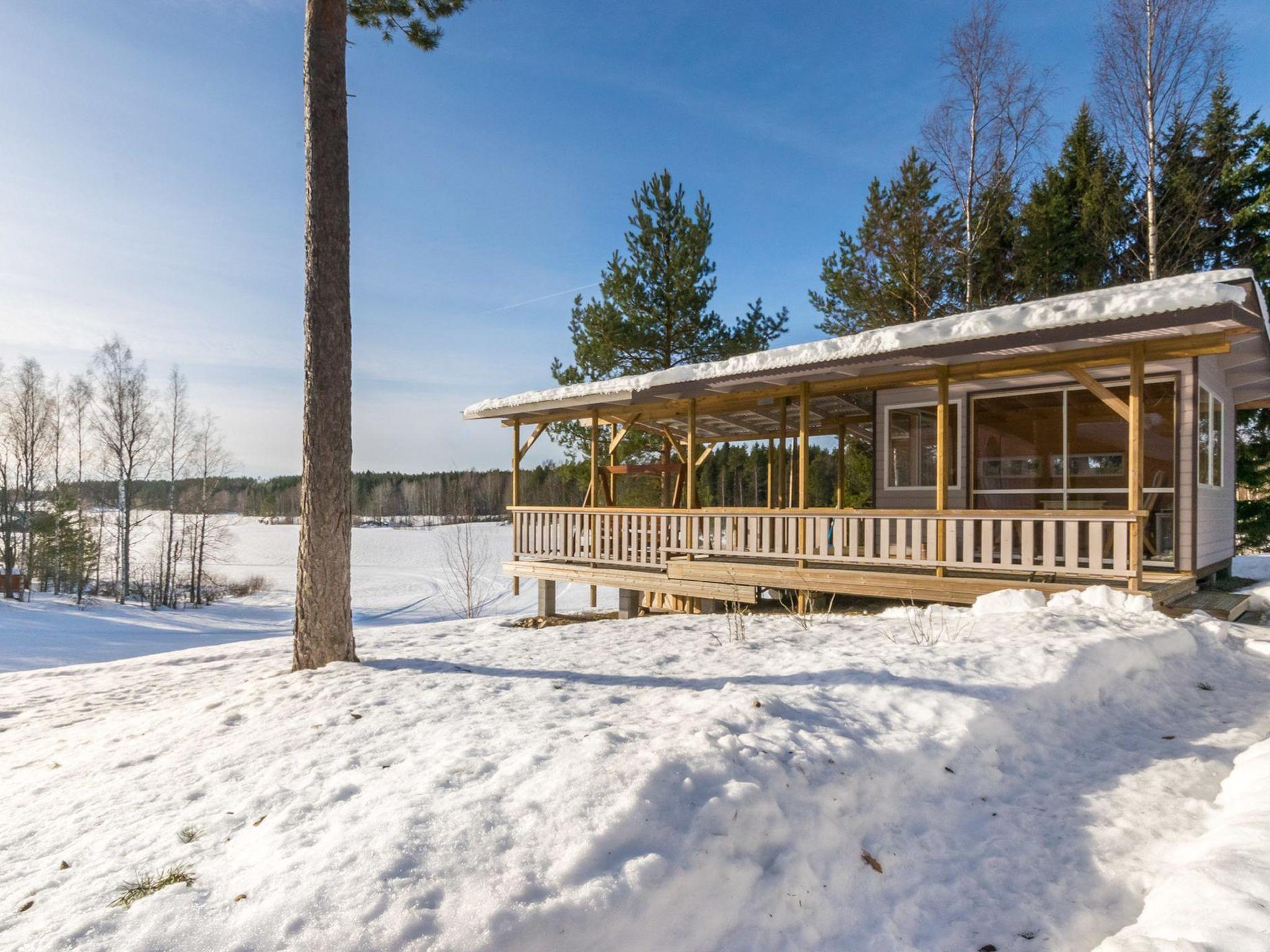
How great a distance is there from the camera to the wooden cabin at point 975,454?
19.5 feet

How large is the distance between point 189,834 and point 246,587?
31.1 m

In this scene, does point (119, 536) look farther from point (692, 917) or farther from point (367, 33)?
point (692, 917)

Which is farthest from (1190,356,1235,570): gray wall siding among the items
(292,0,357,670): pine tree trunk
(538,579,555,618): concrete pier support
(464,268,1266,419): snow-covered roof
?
(292,0,357,670): pine tree trunk

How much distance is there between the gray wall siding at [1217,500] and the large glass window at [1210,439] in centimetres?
10

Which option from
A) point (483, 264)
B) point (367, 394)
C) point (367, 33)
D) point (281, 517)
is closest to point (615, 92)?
point (483, 264)

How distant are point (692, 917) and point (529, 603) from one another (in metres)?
22.3

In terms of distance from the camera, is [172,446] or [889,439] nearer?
[889,439]

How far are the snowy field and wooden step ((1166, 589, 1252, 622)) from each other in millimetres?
1159

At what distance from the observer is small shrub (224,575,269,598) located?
2873 centimetres

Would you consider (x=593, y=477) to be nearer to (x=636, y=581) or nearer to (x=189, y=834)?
(x=636, y=581)

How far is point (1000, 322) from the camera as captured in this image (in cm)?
621

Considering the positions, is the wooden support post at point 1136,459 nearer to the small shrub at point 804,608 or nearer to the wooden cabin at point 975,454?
the wooden cabin at point 975,454

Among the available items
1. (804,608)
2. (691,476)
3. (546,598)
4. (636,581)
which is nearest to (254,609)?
(546,598)

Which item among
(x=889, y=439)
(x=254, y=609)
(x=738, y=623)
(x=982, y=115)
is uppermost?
(x=982, y=115)
